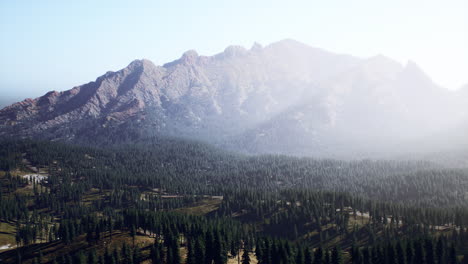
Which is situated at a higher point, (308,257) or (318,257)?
(318,257)

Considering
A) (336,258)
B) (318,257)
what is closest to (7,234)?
(318,257)

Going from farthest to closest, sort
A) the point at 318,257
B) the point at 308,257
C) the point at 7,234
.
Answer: the point at 7,234 < the point at 308,257 < the point at 318,257

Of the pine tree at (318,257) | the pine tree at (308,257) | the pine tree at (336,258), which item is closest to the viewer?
the pine tree at (336,258)

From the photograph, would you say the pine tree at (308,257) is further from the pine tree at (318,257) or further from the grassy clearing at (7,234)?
the grassy clearing at (7,234)

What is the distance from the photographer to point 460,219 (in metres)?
166

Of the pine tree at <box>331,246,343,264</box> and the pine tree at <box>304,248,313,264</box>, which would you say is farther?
the pine tree at <box>304,248,313,264</box>

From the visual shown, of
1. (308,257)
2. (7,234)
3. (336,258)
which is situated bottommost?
(7,234)

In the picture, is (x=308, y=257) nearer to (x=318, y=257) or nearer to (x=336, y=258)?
(x=318, y=257)

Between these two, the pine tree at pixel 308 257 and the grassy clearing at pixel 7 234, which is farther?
the grassy clearing at pixel 7 234

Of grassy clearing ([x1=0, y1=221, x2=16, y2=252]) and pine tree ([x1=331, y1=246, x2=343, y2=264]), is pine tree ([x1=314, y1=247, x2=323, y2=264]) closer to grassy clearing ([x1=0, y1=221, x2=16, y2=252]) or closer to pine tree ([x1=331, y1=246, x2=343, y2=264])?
pine tree ([x1=331, y1=246, x2=343, y2=264])

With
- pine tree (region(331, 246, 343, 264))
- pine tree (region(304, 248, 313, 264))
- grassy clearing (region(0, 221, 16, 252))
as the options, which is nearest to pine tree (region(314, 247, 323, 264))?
pine tree (region(304, 248, 313, 264))

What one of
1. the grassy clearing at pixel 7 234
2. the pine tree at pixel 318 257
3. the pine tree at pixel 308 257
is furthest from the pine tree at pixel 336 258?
the grassy clearing at pixel 7 234

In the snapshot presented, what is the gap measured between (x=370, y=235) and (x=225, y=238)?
3075 inches

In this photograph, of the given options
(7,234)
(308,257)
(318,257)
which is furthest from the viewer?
(7,234)
